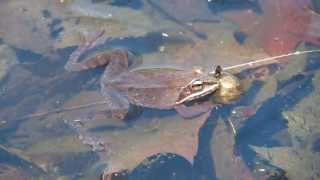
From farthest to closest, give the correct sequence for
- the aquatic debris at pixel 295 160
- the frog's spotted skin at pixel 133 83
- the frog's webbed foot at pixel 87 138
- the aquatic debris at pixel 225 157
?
the frog's spotted skin at pixel 133 83 → the frog's webbed foot at pixel 87 138 → the aquatic debris at pixel 225 157 → the aquatic debris at pixel 295 160

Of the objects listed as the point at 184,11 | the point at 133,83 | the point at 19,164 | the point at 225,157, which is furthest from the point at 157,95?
the point at 19,164

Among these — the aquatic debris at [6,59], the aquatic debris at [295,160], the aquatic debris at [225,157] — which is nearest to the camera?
the aquatic debris at [295,160]

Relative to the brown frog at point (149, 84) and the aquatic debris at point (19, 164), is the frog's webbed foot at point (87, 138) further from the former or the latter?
the aquatic debris at point (19, 164)

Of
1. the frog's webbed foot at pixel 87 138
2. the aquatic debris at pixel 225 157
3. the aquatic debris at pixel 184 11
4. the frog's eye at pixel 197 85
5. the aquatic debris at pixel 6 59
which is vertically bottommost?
the frog's webbed foot at pixel 87 138

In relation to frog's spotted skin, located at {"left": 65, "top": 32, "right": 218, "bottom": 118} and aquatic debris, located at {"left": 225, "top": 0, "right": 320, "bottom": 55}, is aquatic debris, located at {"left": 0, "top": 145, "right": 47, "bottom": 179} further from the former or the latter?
aquatic debris, located at {"left": 225, "top": 0, "right": 320, "bottom": 55}

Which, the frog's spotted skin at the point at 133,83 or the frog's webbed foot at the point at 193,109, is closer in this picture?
the frog's webbed foot at the point at 193,109

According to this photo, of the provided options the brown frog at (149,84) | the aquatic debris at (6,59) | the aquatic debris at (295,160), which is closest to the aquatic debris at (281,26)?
the brown frog at (149,84)

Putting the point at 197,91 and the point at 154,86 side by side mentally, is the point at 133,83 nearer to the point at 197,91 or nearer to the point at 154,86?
the point at 154,86

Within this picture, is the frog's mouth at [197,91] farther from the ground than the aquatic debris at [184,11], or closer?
closer
